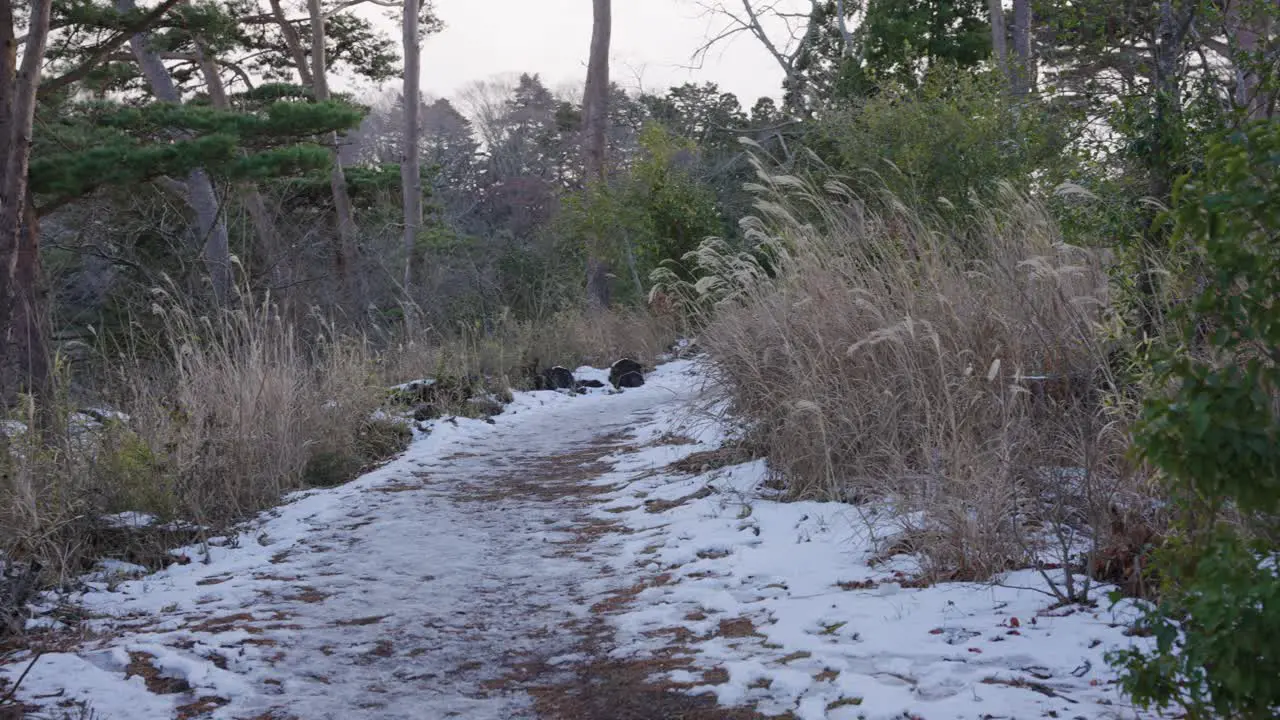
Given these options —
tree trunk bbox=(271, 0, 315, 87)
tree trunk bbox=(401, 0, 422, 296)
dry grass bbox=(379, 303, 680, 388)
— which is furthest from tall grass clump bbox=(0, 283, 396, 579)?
tree trunk bbox=(271, 0, 315, 87)

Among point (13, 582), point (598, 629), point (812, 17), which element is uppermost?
point (812, 17)

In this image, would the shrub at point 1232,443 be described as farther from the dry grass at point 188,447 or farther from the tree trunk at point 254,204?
the tree trunk at point 254,204

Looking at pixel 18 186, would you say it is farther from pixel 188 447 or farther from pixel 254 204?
pixel 254 204

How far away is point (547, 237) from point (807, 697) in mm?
21763

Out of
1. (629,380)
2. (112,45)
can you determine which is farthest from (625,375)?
(112,45)

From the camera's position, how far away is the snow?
9.93 ft

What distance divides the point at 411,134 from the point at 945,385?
57.8 feet

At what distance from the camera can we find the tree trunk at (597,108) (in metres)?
20.7

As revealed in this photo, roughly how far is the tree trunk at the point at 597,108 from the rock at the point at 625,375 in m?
6.98

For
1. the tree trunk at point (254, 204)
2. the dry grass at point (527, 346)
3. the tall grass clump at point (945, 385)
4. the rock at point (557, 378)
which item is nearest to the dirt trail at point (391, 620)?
the tall grass clump at point (945, 385)

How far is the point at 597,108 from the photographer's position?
20828 millimetres

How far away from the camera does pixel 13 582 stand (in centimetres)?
388

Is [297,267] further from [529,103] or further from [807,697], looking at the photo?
[529,103]

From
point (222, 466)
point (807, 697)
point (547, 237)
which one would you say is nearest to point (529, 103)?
point (547, 237)
